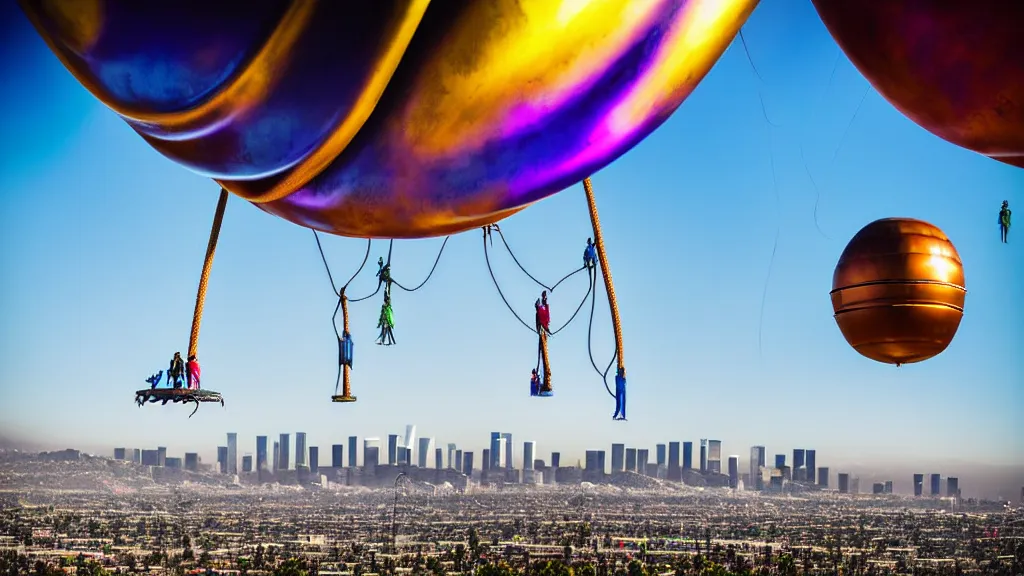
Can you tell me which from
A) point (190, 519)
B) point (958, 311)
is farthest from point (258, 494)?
point (958, 311)

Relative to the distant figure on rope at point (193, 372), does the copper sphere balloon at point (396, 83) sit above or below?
above

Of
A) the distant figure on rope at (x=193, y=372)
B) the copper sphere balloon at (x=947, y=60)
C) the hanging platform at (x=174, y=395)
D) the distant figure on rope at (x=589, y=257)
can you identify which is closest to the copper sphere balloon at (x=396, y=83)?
the copper sphere balloon at (x=947, y=60)

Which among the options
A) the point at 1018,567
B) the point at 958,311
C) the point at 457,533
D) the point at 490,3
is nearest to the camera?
the point at 490,3

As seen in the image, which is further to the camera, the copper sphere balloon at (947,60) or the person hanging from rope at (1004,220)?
the person hanging from rope at (1004,220)

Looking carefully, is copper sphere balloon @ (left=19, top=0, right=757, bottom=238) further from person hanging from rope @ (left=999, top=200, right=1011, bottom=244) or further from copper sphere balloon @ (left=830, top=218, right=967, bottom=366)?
person hanging from rope @ (left=999, top=200, right=1011, bottom=244)

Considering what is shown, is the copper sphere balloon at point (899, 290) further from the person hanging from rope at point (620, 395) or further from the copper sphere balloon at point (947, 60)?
the copper sphere balloon at point (947, 60)

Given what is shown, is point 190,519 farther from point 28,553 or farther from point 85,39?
point 85,39
